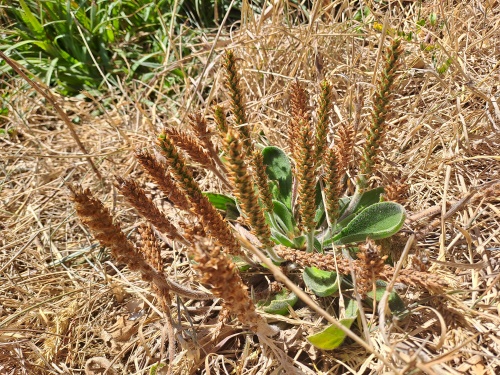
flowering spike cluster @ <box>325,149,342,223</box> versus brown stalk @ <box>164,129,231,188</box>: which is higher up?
brown stalk @ <box>164,129,231,188</box>

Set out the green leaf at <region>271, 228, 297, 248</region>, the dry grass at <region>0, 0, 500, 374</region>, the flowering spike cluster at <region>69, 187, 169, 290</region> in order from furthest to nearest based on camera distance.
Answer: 1. the green leaf at <region>271, 228, 297, 248</region>
2. the dry grass at <region>0, 0, 500, 374</region>
3. the flowering spike cluster at <region>69, 187, 169, 290</region>

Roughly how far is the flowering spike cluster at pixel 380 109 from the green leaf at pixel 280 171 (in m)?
0.63

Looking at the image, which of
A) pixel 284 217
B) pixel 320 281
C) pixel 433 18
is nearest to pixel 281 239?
pixel 284 217

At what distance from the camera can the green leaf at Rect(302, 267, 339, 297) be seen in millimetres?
2422

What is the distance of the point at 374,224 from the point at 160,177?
1.21m

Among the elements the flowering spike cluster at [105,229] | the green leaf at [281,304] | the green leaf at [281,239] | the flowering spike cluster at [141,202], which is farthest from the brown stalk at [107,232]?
the green leaf at [281,239]

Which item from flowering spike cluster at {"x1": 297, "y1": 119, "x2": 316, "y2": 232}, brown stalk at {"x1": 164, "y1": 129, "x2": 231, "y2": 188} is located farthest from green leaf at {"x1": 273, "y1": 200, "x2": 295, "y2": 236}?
brown stalk at {"x1": 164, "y1": 129, "x2": 231, "y2": 188}

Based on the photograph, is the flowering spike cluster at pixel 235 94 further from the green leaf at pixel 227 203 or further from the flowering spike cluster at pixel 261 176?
the green leaf at pixel 227 203

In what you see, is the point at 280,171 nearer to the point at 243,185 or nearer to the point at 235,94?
the point at 235,94

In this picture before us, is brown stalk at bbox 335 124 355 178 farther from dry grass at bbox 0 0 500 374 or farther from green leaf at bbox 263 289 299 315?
green leaf at bbox 263 289 299 315

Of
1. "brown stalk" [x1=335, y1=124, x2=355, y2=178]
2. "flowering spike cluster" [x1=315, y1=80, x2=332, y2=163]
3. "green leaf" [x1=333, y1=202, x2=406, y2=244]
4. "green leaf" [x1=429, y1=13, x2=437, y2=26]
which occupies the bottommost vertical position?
"green leaf" [x1=333, y1=202, x2=406, y2=244]

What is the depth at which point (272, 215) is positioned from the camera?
2.72 meters

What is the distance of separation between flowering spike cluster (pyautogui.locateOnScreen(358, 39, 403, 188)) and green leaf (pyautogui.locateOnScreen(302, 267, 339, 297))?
0.53 metres

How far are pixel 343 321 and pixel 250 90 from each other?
7.58 feet
